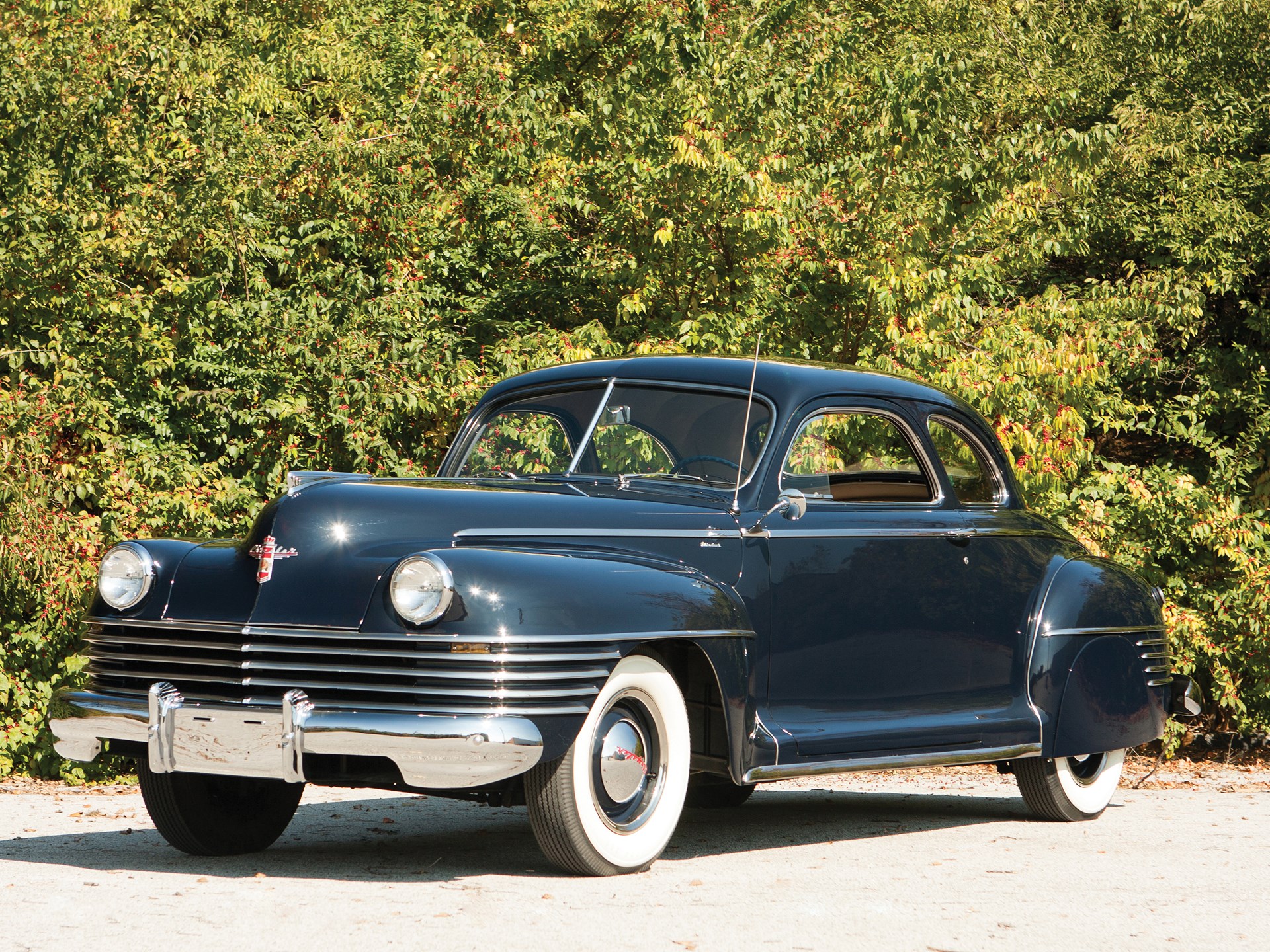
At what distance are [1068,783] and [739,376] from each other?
110 inches

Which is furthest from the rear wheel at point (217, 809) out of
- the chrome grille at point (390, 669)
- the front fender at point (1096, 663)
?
the front fender at point (1096, 663)

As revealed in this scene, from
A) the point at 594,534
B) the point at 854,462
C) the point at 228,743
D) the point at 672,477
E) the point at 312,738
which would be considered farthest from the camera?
the point at 854,462

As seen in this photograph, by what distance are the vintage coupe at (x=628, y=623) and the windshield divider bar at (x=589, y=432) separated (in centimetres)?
1

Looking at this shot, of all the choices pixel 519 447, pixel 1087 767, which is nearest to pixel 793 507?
pixel 519 447

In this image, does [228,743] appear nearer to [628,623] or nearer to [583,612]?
[583,612]

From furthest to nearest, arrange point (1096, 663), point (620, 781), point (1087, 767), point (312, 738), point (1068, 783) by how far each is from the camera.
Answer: point (1087, 767) → point (1068, 783) → point (1096, 663) → point (620, 781) → point (312, 738)

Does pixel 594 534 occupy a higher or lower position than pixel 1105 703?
higher

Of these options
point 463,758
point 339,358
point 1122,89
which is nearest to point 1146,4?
point 1122,89

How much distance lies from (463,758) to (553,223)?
9807mm

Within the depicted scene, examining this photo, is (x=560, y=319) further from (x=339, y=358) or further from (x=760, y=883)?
(x=760, y=883)

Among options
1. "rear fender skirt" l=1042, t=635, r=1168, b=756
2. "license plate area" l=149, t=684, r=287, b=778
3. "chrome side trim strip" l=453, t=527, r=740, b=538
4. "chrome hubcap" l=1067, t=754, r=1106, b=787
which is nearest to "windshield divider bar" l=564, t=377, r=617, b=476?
"chrome side trim strip" l=453, t=527, r=740, b=538

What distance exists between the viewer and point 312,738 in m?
5.01

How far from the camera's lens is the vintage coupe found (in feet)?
16.7

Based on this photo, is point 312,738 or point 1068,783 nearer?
point 312,738
